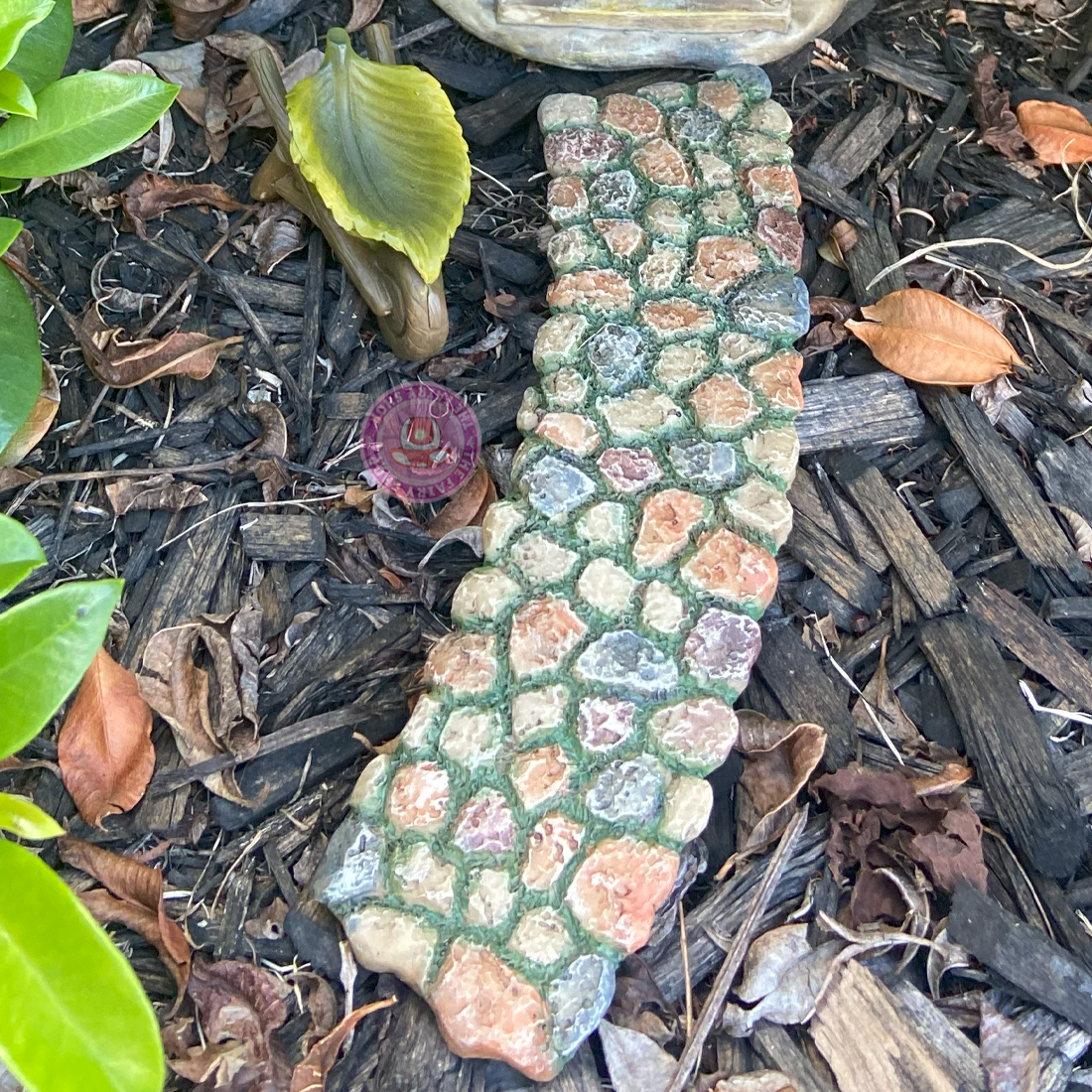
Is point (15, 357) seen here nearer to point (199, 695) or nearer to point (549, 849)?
point (199, 695)

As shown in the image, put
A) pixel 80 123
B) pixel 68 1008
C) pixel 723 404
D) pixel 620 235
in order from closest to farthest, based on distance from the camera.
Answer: pixel 68 1008, pixel 80 123, pixel 723 404, pixel 620 235

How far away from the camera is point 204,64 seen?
5.07ft

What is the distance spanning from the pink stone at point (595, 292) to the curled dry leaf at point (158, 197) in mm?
507

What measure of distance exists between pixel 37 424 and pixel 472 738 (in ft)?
2.42

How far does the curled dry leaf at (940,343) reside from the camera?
4.69ft

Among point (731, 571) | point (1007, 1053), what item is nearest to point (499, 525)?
point (731, 571)

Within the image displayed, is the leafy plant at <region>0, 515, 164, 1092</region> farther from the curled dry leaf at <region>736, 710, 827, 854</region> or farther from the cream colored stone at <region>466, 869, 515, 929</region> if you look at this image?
the curled dry leaf at <region>736, 710, 827, 854</region>

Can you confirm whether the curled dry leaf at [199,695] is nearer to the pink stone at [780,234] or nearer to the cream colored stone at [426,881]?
the cream colored stone at [426,881]

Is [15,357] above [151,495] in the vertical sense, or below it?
above

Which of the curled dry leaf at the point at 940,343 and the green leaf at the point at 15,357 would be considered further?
the curled dry leaf at the point at 940,343

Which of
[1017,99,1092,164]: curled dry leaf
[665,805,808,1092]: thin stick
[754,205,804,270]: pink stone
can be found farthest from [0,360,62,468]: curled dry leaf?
[1017,99,1092,164]: curled dry leaf

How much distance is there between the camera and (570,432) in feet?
4.15

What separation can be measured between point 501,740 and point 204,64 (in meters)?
1.14

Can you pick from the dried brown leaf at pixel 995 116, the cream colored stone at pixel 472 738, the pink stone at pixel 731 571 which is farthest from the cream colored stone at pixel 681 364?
the dried brown leaf at pixel 995 116
